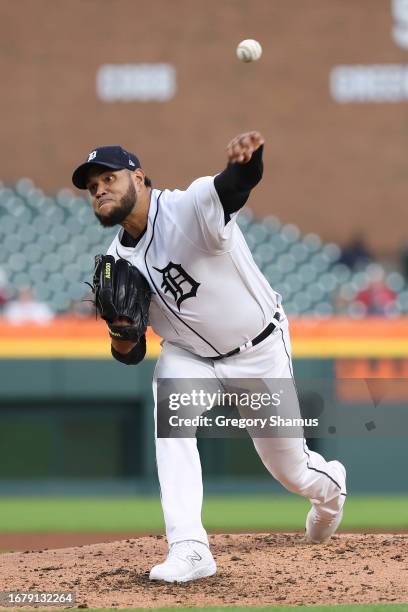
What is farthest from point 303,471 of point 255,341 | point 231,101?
point 231,101

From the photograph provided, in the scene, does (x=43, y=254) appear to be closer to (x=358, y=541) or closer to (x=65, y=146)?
(x=65, y=146)

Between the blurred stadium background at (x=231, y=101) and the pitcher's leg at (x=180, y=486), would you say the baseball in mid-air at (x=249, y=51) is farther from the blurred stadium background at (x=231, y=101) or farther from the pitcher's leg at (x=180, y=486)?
the blurred stadium background at (x=231, y=101)

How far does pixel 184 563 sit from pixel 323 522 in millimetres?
1188

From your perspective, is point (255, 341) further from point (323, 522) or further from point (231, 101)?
point (231, 101)

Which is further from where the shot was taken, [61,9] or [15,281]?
[61,9]

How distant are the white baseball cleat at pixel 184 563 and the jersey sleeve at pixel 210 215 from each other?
1238mm

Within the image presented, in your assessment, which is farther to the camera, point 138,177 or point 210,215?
point 138,177

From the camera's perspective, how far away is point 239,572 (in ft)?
16.1

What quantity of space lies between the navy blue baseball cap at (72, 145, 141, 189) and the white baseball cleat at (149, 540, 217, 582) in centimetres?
157

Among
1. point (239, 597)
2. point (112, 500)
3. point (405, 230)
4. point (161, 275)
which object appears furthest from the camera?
point (405, 230)

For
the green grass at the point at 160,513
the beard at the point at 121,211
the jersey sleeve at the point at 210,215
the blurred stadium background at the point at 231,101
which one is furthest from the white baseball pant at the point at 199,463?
the blurred stadium background at the point at 231,101

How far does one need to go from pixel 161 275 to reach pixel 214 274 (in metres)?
0.23

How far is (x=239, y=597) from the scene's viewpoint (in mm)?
4398

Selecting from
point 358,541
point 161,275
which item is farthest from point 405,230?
point 161,275
